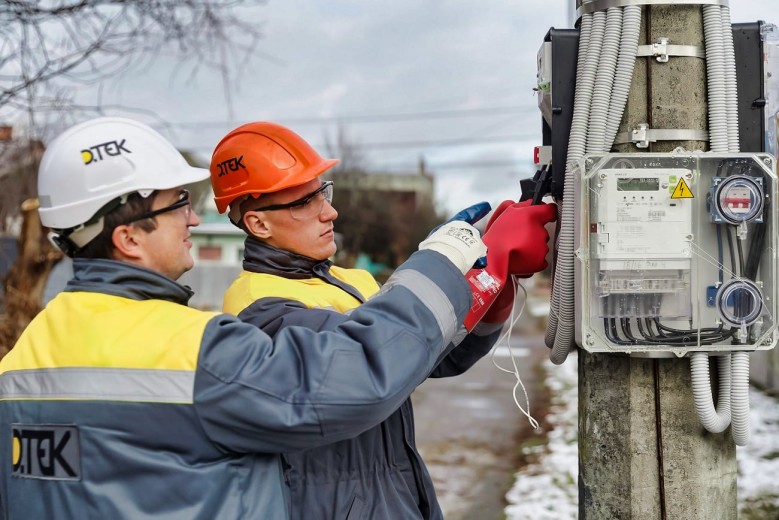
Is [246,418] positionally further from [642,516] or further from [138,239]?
[642,516]

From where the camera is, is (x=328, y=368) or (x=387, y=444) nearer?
(x=328, y=368)

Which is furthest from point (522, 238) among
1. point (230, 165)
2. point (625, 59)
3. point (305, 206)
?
point (230, 165)

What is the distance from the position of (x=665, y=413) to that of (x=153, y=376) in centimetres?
137

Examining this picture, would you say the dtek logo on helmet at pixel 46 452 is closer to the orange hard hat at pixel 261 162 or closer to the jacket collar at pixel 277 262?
the jacket collar at pixel 277 262

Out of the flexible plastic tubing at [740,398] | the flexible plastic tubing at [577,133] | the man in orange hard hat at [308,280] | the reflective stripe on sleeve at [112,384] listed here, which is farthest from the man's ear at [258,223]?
the flexible plastic tubing at [740,398]

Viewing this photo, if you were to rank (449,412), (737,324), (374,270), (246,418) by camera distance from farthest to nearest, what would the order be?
1. (374,270)
2. (449,412)
3. (737,324)
4. (246,418)

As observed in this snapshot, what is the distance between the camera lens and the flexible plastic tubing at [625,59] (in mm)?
2115

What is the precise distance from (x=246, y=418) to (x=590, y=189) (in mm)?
1092

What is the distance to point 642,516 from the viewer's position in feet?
7.18

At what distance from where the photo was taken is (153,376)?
1791 mm

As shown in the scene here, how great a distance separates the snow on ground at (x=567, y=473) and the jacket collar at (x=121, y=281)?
172 inches

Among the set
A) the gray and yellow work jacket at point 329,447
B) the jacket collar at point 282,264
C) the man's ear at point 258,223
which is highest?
the man's ear at point 258,223

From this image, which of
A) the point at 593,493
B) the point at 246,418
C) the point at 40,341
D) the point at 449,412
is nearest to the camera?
the point at 246,418

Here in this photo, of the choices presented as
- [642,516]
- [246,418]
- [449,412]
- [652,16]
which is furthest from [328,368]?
[449,412]
